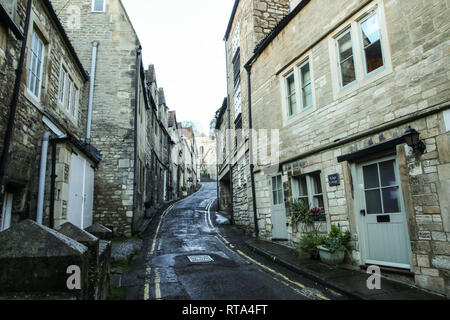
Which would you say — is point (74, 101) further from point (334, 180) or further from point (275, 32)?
point (334, 180)

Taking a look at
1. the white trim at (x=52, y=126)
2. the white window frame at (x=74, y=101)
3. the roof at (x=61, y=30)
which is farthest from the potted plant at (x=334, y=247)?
the white window frame at (x=74, y=101)

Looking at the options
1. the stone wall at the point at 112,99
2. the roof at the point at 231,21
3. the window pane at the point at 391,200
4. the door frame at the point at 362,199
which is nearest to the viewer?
the door frame at the point at 362,199

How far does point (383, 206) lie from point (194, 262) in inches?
179

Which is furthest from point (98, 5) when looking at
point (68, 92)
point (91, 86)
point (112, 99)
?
point (68, 92)

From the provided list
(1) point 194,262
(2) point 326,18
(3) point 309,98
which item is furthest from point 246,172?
(2) point 326,18

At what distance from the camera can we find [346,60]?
23.2ft

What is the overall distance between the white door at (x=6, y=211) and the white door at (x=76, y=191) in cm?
174

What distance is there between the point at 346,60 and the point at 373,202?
3.45m

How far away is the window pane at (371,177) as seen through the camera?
616 centimetres

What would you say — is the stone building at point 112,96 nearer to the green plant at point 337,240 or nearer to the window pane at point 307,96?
the window pane at point 307,96

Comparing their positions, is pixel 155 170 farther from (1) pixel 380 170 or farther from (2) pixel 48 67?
(1) pixel 380 170

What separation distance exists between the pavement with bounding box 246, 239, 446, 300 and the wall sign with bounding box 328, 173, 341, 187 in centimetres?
187

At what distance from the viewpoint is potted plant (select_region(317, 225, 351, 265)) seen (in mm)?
6410

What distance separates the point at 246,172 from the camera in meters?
12.6
